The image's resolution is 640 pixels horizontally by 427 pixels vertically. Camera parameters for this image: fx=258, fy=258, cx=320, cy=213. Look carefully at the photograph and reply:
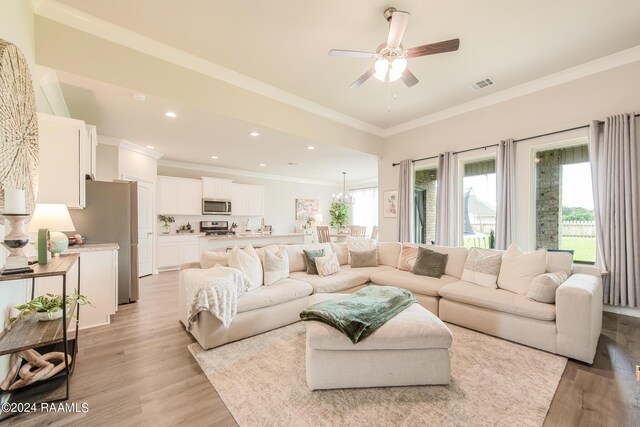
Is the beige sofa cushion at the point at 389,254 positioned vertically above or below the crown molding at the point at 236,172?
below

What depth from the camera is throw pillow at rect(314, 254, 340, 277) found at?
3658 mm

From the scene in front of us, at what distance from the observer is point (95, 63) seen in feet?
8.64

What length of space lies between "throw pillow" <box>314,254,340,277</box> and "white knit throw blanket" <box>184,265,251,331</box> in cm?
126

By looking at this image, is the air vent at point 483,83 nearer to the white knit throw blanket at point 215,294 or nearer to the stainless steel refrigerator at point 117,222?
the white knit throw blanket at point 215,294

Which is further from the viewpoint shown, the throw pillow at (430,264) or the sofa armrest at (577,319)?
the throw pillow at (430,264)

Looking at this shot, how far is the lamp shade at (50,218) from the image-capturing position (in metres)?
2.40

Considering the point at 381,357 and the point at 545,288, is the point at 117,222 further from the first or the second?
the point at 545,288

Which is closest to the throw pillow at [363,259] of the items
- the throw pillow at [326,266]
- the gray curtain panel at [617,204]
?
the throw pillow at [326,266]

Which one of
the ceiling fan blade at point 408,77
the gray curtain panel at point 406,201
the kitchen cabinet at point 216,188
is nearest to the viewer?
the ceiling fan blade at point 408,77

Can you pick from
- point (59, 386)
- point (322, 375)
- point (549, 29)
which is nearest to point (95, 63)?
point (59, 386)

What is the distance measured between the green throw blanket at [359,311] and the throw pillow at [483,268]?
1.24 meters

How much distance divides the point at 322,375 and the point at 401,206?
4006 mm

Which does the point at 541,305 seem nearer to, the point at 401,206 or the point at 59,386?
the point at 401,206

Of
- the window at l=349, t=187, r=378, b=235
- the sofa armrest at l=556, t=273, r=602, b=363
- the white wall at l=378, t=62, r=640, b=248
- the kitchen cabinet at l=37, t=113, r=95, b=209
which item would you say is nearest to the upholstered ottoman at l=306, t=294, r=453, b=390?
the sofa armrest at l=556, t=273, r=602, b=363
